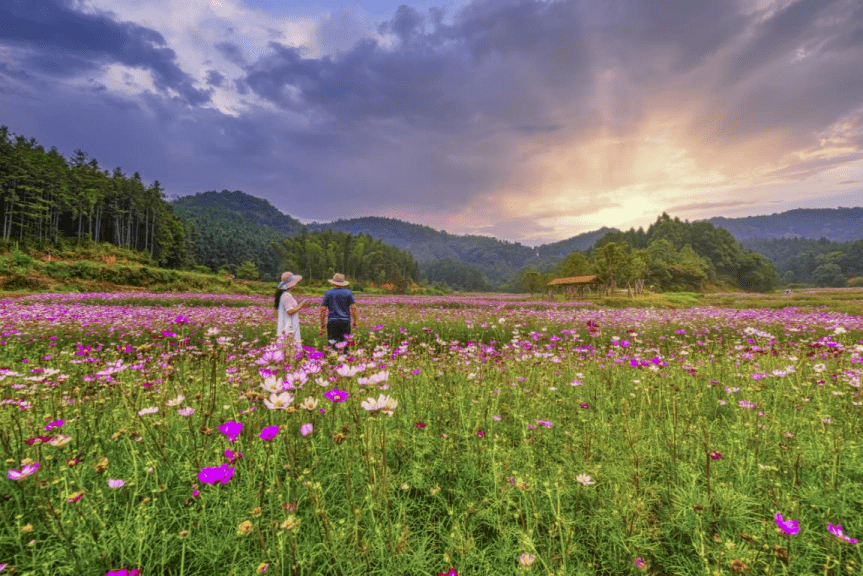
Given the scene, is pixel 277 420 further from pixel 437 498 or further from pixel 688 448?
pixel 688 448

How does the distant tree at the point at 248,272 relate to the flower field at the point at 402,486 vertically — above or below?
above

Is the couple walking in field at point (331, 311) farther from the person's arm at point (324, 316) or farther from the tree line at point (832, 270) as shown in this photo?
the tree line at point (832, 270)

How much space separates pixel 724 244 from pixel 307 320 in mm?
133375

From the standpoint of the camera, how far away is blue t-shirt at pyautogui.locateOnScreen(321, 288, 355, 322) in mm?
7559

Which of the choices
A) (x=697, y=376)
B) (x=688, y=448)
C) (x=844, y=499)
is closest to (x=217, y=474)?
(x=688, y=448)

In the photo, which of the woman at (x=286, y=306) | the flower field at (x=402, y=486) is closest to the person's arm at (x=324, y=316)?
the woman at (x=286, y=306)

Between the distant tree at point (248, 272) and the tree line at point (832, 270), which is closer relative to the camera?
the distant tree at point (248, 272)

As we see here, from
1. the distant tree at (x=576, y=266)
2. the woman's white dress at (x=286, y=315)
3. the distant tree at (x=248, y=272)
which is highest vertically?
the distant tree at (x=576, y=266)

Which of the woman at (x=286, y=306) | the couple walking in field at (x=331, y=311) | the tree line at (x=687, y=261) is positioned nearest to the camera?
the woman at (x=286, y=306)

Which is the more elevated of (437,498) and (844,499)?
(844,499)

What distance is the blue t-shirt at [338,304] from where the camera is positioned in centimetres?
756

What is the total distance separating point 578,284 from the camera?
57.0m

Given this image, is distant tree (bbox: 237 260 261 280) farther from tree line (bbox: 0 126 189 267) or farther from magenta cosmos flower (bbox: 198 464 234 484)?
magenta cosmos flower (bbox: 198 464 234 484)

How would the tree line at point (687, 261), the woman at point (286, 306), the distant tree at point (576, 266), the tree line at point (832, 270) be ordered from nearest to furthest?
the woman at point (286, 306) < the distant tree at point (576, 266) < the tree line at point (687, 261) < the tree line at point (832, 270)
